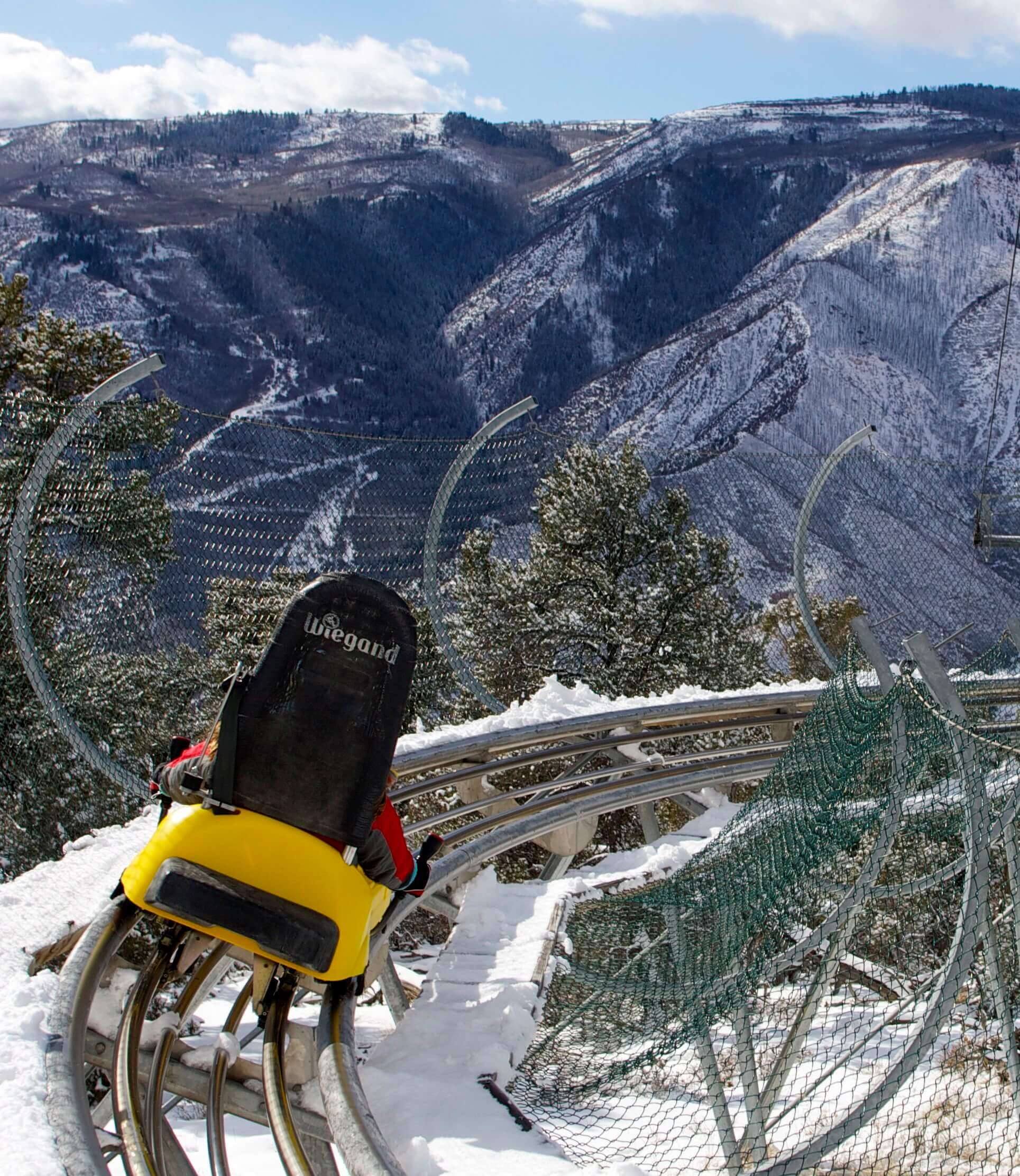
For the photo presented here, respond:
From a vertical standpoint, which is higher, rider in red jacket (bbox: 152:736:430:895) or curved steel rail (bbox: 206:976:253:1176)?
rider in red jacket (bbox: 152:736:430:895)

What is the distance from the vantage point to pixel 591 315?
172375mm

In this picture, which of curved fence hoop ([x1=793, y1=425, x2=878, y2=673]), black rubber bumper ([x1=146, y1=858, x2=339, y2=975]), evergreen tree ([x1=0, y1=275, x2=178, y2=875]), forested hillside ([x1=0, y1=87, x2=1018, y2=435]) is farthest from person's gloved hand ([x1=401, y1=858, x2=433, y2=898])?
forested hillside ([x1=0, y1=87, x2=1018, y2=435])

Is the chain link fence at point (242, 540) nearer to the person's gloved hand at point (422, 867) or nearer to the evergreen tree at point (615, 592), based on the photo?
the person's gloved hand at point (422, 867)

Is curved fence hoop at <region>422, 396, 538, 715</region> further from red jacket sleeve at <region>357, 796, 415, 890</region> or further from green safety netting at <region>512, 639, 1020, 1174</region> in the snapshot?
red jacket sleeve at <region>357, 796, 415, 890</region>

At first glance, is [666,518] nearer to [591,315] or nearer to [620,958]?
[620,958]

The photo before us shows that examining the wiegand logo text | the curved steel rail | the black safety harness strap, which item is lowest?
the curved steel rail

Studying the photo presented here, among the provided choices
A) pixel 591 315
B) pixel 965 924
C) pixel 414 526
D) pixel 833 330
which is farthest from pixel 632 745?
pixel 591 315

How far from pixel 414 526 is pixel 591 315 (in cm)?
17037

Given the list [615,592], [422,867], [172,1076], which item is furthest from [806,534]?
[615,592]

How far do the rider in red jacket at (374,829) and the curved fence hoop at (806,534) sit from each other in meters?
4.69

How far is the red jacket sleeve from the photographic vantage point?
299cm

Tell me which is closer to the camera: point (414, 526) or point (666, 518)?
point (414, 526)

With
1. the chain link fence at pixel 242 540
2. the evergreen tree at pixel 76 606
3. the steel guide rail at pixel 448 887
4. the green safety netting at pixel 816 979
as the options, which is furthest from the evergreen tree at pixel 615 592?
the green safety netting at pixel 816 979

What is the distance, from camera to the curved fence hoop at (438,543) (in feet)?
21.7
